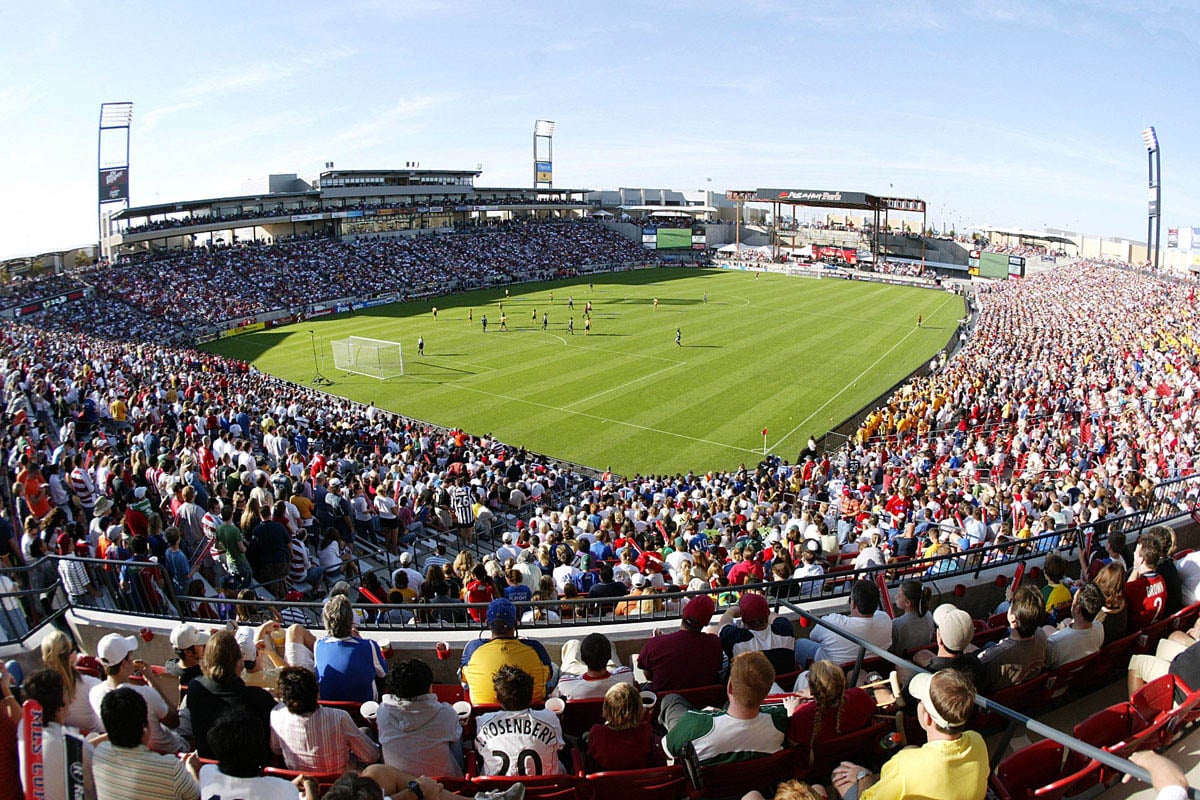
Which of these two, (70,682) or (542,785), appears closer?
(542,785)

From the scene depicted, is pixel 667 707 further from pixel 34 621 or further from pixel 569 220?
pixel 569 220

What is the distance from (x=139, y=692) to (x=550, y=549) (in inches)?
299

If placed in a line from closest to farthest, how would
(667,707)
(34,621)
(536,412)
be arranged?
(667,707)
(34,621)
(536,412)

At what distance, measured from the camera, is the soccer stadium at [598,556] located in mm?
4328

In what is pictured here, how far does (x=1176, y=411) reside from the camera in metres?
20.6

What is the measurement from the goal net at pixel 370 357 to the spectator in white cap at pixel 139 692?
110 ft

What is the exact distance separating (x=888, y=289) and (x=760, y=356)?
37463mm

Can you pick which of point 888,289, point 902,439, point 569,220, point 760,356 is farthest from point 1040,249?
point 902,439

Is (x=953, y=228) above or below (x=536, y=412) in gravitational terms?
above

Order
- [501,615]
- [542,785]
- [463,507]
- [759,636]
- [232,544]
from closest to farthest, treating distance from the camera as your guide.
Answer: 1. [542,785]
2. [501,615]
3. [759,636]
4. [232,544]
5. [463,507]

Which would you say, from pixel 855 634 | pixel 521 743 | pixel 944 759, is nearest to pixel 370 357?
pixel 855 634

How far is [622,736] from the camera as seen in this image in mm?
4395

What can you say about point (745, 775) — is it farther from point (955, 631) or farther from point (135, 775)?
point (135, 775)

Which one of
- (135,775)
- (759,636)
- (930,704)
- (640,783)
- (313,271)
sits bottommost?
(640,783)
